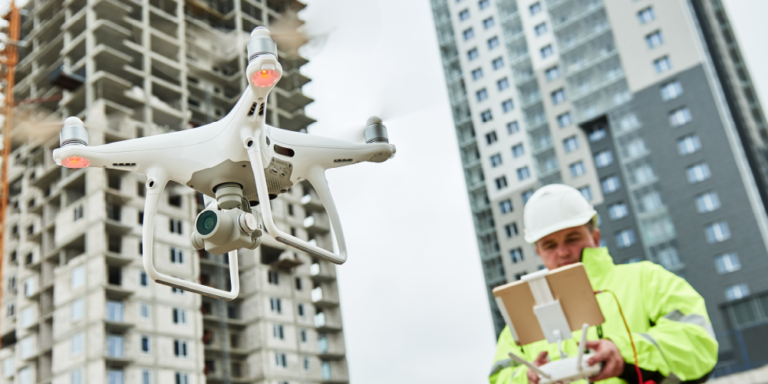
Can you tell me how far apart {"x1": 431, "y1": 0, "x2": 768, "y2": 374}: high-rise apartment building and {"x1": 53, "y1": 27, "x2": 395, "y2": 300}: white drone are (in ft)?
94.8

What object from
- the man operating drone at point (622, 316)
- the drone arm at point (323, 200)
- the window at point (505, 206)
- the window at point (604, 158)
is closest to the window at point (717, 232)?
the window at point (604, 158)

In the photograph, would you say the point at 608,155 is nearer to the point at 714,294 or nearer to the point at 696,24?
the point at 696,24

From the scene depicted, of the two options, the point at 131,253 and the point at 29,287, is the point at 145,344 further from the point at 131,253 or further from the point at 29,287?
the point at 29,287

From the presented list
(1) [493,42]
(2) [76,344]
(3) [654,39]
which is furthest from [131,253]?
(1) [493,42]

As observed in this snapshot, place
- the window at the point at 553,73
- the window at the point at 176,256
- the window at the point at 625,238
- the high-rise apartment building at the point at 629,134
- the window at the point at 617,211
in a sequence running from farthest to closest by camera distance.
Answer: the window at the point at 553,73, the window at the point at 617,211, the window at the point at 625,238, the high-rise apartment building at the point at 629,134, the window at the point at 176,256

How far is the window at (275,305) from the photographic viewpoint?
38.8 meters

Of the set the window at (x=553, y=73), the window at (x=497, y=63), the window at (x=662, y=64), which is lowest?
the window at (x=662, y=64)

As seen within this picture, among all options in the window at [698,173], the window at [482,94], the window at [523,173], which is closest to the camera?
the window at [698,173]

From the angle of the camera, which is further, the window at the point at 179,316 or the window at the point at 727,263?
the window at the point at 727,263

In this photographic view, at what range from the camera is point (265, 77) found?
250cm

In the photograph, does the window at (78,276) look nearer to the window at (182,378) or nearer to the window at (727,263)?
the window at (182,378)

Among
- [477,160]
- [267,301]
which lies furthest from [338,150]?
[477,160]

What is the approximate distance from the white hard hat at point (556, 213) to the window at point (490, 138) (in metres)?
48.3

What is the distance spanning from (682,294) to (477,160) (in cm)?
5125
